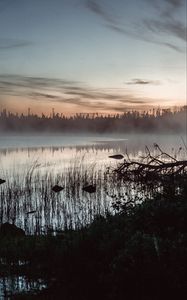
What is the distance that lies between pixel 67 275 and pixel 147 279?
1838mm

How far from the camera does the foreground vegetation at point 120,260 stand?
7102mm

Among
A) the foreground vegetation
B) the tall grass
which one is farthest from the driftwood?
the foreground vegetation

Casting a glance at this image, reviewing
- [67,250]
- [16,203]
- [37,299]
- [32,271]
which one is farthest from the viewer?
[16,203]

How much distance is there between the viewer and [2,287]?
838cm

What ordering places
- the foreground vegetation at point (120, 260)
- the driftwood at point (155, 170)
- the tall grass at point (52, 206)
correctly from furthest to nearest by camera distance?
the driftwood at point (155, 170) → the tall grass at point (52, 206) → the foreground vegetation at point (120, 260)

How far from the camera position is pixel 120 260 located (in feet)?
24.0

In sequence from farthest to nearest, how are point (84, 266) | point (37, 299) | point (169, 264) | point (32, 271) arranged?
point (32, 271) → point (84, 266) → point (37, 299) → point (169, 264)

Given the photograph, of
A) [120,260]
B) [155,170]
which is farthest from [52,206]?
[120,260]

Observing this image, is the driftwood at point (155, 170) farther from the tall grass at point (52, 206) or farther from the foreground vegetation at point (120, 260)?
the foreground vegetation at point (120, 260)

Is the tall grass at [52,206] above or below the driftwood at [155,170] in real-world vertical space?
below

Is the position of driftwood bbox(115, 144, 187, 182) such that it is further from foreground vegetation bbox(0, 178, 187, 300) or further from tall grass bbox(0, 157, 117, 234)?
foreground vegetation bbox(0, 178, 187, 300)

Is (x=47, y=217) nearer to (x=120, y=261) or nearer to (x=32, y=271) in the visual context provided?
(x=32, y=271)

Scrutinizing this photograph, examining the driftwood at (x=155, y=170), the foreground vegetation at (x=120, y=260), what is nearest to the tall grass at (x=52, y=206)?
the driftwood at (x=155, y=170)

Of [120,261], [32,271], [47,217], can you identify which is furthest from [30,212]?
[120,261]
